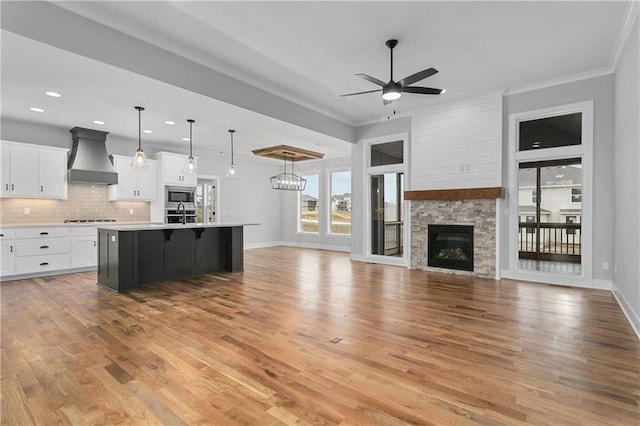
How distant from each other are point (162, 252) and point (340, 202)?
600 centimetres

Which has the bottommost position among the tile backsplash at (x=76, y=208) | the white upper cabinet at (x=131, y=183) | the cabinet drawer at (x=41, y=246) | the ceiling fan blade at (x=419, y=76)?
the cabinet drawer at (x=41, y=246)

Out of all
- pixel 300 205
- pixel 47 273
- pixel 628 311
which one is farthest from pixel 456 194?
pixel 47 273

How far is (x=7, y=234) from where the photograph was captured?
5.57 metres

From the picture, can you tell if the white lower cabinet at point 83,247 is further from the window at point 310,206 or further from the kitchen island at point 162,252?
the window at point 310,206

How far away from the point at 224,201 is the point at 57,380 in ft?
26.0

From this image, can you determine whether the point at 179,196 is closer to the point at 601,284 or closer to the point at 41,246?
the point at 41,246

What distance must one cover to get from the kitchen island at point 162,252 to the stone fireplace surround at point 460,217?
3649 mm

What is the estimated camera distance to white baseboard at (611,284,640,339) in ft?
10.5

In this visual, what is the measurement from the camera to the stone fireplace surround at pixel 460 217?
19.2ft

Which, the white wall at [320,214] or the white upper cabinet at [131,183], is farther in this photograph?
the white wall at [320,214]

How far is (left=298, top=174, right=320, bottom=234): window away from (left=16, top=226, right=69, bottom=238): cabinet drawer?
21.8 ft

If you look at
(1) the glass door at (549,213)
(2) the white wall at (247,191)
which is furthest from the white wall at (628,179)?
(2) the white wall at (247,191)

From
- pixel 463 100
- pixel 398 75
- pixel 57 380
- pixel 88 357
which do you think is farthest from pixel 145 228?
pixel 463 100

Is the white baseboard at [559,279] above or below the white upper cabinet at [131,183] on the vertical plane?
below
